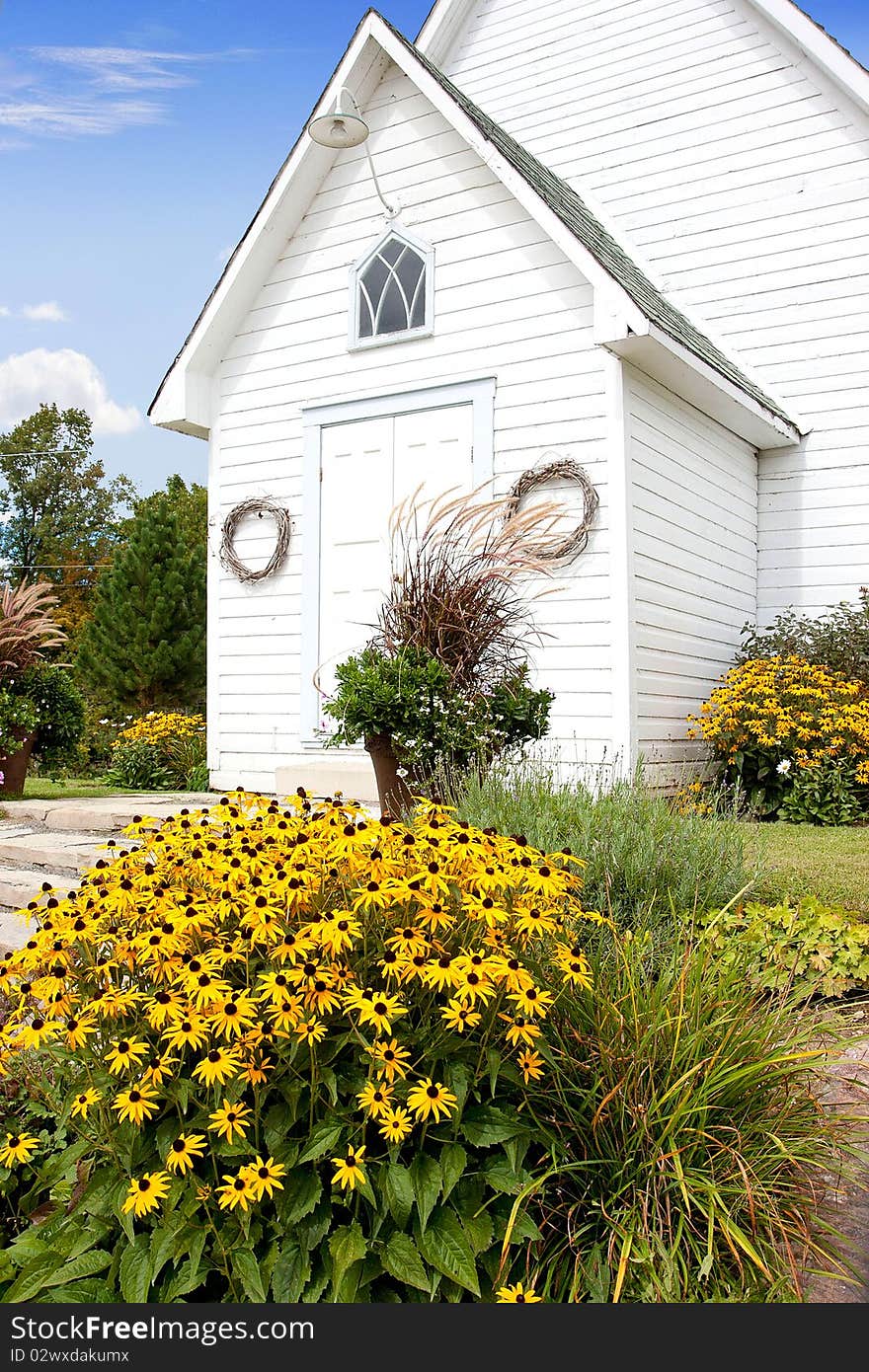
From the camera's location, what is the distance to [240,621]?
8.14 m

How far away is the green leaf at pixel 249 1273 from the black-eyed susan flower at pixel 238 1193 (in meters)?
0.09

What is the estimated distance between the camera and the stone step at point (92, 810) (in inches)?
249

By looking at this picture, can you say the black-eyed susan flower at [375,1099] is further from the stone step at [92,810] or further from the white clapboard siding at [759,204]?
the white clapboard siding at [759,204]

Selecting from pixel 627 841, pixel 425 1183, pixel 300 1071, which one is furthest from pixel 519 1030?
pixel 627 841

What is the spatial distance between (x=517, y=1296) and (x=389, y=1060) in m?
0.53

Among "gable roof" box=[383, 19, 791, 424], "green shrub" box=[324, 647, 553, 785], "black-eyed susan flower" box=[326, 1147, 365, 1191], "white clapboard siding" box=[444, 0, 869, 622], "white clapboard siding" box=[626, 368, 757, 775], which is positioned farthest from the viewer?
"white clapboard siding" box=[444, 0, 869, 622]

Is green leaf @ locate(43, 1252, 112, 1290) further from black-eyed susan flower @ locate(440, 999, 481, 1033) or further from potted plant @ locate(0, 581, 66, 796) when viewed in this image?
potted plant @ locate(0, 581, 66, 796)

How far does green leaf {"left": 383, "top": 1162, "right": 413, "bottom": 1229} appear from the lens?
1.90 meters

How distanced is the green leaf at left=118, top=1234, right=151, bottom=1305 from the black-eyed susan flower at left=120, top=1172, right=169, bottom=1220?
3.0 inches

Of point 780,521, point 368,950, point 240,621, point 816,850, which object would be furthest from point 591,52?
point 368,950

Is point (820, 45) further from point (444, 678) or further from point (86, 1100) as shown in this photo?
point (86, 1100)

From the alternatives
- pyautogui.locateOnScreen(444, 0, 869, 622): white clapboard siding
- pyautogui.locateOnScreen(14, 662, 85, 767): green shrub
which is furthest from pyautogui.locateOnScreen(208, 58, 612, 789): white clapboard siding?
pyautogui.locateOnScreen(444, 0, 869, 622): white clapboard siding

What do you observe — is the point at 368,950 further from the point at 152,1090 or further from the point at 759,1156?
the point at 759,1156

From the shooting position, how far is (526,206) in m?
6.67
